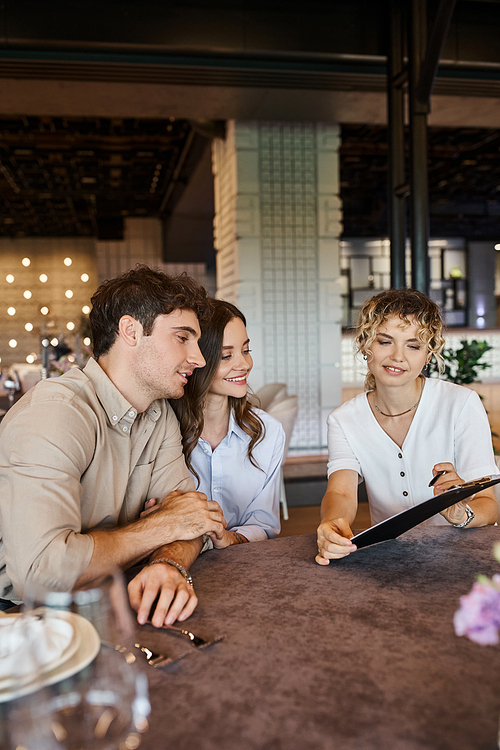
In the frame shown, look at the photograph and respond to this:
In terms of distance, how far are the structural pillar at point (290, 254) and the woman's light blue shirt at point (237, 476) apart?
11.3ft

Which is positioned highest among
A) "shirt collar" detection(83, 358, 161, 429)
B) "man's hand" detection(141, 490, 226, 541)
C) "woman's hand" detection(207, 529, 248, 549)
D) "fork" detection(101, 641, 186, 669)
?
"shirt collar" detection(83, 358, 161, 429)

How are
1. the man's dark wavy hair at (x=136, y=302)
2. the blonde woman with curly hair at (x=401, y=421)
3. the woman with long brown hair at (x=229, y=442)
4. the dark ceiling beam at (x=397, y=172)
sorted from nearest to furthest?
the man's dark wavy hair at (x=136, y=302)
the blonde woman with curly hair at (x=401, y=421)
the woman with long brown hair at (x=229, y=442)
the dark ceiling beam at (x=397, y=172)

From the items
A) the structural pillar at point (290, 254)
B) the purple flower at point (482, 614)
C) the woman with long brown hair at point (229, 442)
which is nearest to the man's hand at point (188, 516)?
the woman with long brown hair at point (229, 442)

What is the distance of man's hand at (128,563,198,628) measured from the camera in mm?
937

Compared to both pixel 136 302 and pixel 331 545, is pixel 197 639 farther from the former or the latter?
pixel 136 302

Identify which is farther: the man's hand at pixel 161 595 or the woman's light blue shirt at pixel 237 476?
the woman's light blue shirt at pixel 237 476

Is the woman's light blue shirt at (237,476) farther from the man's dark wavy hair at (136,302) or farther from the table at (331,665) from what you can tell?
the table at (331,665)

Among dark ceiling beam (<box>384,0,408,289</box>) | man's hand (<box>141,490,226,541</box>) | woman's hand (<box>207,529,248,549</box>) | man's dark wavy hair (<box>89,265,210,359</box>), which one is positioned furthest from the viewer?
dark ceiling beam (<box>384,0,408,289</box>)

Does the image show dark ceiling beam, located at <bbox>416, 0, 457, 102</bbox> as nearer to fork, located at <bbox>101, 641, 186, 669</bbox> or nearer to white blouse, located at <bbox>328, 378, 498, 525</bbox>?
white blouse, located at <bbox>328, 378, 498, 525</bbox>

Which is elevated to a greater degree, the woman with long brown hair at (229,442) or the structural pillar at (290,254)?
the structural pillar at (290,254)

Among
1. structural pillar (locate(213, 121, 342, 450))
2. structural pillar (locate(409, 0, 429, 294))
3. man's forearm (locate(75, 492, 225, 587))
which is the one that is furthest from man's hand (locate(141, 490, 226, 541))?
structural pillar (locate(213, 121, 342, 450))

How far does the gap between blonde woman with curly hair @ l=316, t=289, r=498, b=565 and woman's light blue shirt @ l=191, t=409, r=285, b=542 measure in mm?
229

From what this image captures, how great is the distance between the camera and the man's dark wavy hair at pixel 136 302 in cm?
147

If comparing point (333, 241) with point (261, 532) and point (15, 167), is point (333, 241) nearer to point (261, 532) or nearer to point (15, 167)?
point (261, 532)
